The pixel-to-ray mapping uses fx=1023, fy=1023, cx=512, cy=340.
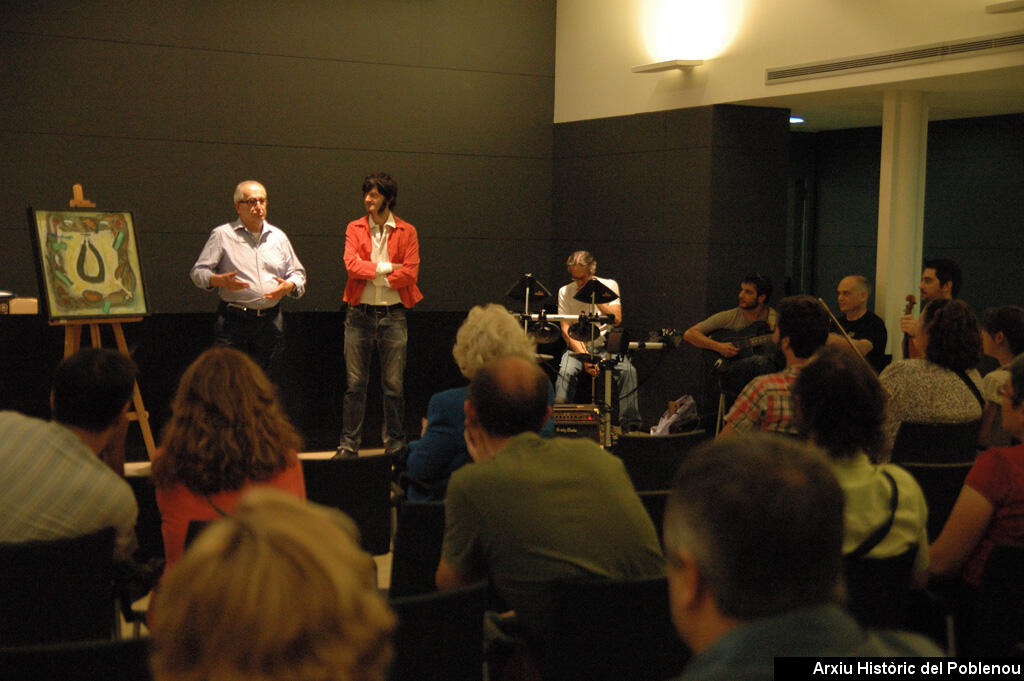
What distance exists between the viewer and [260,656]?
0.91 metres

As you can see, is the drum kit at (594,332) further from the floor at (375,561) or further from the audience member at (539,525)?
the audience member at (539,525)

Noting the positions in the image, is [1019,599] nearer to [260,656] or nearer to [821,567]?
[821,567]

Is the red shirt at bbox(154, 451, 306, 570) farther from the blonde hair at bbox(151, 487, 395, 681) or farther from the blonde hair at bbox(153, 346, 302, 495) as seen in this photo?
the blonde hair at bbox(151, 487, 395, 681)

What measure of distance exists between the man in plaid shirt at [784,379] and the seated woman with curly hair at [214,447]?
1.75 metres

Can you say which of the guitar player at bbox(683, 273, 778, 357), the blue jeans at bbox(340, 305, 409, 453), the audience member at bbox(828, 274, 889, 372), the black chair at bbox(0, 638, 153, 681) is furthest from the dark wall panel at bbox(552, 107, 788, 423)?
the black chair at bbox(0, 638, 153, 681)

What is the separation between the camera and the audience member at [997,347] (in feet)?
13.7

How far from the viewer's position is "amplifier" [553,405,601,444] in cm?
615

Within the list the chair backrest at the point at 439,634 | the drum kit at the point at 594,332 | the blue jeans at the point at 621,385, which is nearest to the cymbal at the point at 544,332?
the drum kit at the point at 594,332

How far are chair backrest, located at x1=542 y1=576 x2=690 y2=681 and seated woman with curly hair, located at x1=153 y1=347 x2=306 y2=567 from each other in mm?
1009

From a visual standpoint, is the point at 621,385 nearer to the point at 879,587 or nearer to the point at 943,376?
the point at 943,376

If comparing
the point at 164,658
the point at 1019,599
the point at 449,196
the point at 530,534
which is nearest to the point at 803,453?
the point at 164,658

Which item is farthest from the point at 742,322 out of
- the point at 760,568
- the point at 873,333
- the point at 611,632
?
the point at 760,568

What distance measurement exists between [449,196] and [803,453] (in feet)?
24.5

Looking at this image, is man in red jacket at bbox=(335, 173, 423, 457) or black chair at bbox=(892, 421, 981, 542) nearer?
black chair at bbox=(892, 421, 981, 542)
